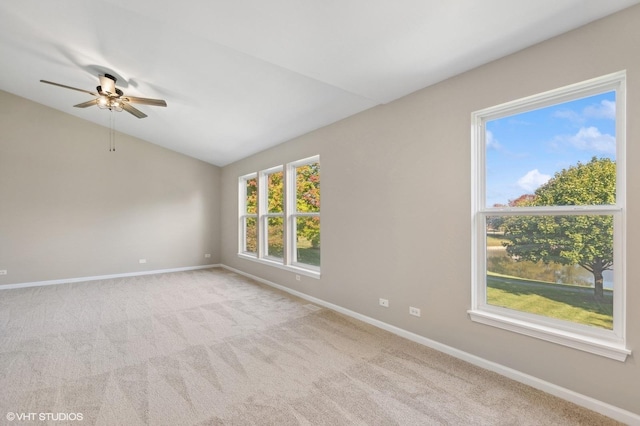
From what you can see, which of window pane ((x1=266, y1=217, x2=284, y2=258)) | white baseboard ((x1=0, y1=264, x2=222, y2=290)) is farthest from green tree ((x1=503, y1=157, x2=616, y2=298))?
white baseboard ((x1=0, y1=264, x2=222, y2=290))

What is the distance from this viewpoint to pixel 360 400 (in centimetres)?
206

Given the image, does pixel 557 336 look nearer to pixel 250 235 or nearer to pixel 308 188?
pixel 308 188

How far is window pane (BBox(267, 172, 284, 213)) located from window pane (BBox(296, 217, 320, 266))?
0.81 m

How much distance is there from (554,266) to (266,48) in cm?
291

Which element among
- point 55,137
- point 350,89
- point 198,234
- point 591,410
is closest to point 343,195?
point 350,89

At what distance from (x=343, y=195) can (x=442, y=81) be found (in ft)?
5.57

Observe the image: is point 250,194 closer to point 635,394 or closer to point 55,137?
point 55,137

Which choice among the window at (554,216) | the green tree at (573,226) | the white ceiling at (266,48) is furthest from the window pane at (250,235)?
the green tree at (573,226)

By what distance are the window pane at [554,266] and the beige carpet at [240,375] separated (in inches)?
24.8

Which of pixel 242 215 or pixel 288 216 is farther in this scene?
pixel 242 215

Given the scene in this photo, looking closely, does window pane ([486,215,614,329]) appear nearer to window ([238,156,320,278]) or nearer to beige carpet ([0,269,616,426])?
beige carpet ([0,269,616,426])

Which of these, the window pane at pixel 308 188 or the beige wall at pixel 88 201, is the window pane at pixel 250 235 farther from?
the window pane at pixel 308 188

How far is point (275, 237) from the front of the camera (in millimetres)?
5723

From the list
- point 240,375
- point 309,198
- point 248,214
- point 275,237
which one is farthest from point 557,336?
point 248,214
